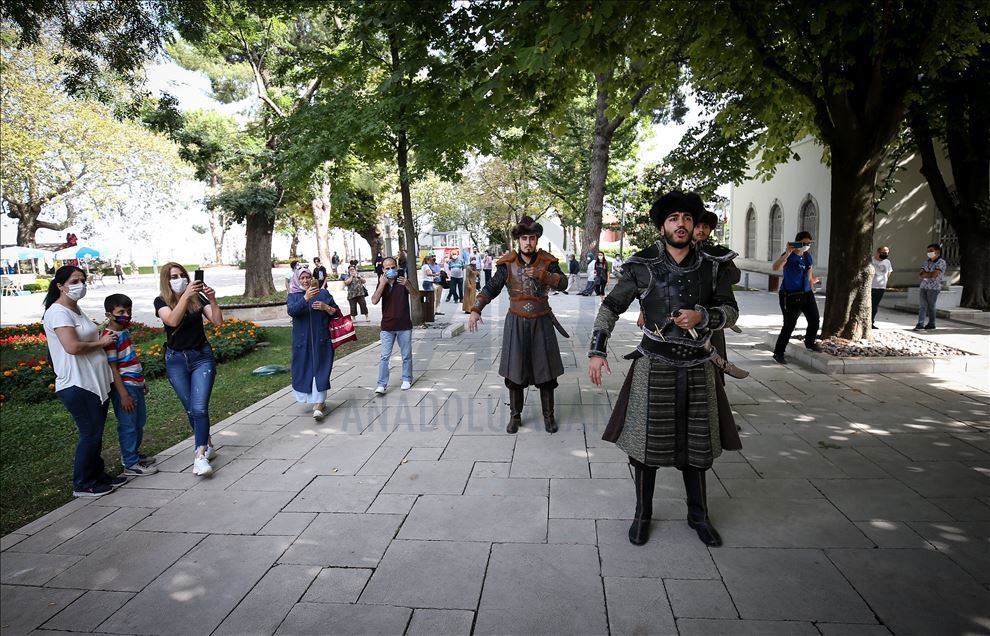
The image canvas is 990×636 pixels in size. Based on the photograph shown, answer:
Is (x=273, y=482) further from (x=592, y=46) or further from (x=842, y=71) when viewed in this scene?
(x=842, y=71)

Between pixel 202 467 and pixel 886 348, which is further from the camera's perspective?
pixel 886 348

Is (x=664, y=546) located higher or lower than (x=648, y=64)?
lower

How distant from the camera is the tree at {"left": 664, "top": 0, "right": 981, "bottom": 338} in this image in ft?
21.7

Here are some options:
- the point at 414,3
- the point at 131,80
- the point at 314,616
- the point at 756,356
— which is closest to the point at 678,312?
the point at 314,616

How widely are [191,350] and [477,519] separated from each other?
3.04 m

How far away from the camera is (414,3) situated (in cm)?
661

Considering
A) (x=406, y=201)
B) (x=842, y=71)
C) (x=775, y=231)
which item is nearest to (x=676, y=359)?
(x=842, y=71)

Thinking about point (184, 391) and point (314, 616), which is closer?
point (314, 616)

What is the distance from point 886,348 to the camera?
26.7ft

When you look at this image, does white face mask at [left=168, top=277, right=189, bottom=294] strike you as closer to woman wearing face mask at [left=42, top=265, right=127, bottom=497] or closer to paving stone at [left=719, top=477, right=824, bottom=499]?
woman wearing face mask at [left=42, top=265, right=127, bottom=497]

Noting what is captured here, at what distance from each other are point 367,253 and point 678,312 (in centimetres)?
8319

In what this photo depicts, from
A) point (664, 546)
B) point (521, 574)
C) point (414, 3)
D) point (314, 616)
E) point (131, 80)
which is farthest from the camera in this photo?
point (131, 80)

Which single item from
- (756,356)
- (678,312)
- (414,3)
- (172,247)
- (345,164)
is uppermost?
(414,3)

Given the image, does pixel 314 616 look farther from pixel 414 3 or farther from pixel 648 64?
pixel 648 64
